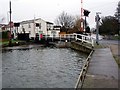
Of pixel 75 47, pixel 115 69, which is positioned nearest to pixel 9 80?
pixel 115 69

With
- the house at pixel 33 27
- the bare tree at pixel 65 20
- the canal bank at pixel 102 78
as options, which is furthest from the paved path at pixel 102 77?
the bare tree at pixel 65 20

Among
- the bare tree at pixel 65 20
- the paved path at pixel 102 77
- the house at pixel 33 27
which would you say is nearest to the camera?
the paved path at pixel 102 77

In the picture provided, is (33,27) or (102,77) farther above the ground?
(33,27)

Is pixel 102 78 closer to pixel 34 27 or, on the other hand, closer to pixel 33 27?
pixel 34 27

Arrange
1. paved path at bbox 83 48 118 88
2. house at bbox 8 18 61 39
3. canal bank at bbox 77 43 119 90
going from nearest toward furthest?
canal bank at bbox 77 43 119 90 → paved path at bbox 83 48 118 88 → house at bbox 8 18 61 39

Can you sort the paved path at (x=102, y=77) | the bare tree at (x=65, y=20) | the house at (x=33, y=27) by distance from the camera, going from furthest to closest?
the bare tree at (x=65, y=20) < the house at (x=33, y=27) < the paved path at (x=102, y=77)

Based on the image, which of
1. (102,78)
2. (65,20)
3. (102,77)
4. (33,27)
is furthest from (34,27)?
(102,78)

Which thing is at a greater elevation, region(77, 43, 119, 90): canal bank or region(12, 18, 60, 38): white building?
region(12, 18, 60, 38): white building

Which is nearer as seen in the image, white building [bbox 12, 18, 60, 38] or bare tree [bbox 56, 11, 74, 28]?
white building [bbox 12, 18, 60, 38]

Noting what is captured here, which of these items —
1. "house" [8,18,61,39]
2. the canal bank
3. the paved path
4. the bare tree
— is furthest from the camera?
the bare tree

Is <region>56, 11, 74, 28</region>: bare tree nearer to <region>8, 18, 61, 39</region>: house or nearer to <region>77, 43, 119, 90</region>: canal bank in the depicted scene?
<region>8, 18, 61, 39</region>: house

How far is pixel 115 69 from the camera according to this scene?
621 inches

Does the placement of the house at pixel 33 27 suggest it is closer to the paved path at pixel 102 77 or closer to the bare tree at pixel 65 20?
the bare tree at pixel 65 20

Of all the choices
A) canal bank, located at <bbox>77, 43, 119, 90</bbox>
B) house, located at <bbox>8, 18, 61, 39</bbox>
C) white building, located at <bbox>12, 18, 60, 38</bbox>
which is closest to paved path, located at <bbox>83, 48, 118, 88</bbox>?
canal bank, located at <bbox>77, 43, 119, 90</bbox>
